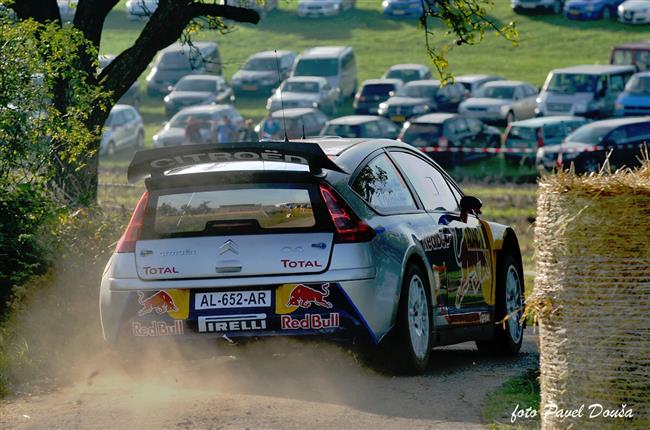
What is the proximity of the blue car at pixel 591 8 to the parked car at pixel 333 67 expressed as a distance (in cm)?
1108

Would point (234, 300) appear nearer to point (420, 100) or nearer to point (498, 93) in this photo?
point (420, 100)

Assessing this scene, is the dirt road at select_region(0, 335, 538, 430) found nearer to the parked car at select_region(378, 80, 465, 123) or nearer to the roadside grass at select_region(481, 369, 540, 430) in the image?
the roadside grass at select_region(481, 369, 540, 430)

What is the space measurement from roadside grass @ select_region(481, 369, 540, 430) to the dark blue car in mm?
55877

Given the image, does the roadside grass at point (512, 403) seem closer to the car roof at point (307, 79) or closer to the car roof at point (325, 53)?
the car roof at point (307, 79)

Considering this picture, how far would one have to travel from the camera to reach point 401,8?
215 ft

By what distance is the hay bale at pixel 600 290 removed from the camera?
6.84 meters

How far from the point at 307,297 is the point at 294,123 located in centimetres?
3496

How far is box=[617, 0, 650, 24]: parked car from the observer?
2283 inches

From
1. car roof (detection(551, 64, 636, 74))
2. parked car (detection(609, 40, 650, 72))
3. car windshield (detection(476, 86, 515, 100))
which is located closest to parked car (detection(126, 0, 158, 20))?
car windshield (detection(476, 86, 515, 100))

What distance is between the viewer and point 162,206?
923 centimetres

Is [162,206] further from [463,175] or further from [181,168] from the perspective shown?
[463,175]

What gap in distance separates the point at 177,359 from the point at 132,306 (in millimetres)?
436

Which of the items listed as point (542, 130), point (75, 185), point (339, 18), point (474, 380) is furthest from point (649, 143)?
point (339, 18)

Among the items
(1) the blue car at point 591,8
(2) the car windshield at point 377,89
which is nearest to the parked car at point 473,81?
(2) the car windshield at point 377,89
